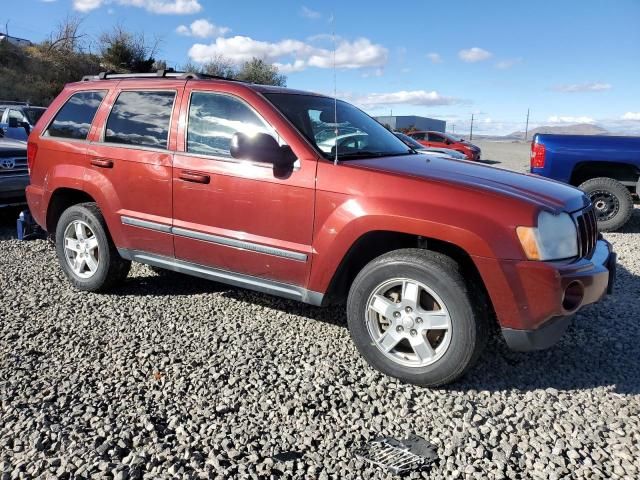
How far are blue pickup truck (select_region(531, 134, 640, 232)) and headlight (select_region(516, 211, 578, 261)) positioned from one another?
16.9ft

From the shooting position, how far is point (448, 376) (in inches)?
121

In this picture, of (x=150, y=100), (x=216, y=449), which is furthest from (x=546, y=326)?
(x=150, y=100)

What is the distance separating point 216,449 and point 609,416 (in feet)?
7.02

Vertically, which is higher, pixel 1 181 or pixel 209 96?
pixel 209 96

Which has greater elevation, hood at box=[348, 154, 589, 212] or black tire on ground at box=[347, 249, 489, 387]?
hood at box=[348, 154, 589, 212]

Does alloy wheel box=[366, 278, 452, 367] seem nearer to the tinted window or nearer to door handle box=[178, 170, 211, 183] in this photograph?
door handle box=[178, 170, 211, 183]

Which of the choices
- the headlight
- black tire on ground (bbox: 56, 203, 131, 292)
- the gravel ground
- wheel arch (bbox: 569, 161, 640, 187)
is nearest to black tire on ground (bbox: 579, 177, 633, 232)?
wheel arch (bbox: 569, 161, 640, 187)

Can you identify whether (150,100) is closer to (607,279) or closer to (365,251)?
(365,251)

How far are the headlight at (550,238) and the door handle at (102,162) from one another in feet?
10.3

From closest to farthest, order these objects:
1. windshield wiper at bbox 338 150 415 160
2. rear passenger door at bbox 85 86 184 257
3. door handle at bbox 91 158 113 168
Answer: windshield wiper at bbox 338 150 415 160, rear passenger door at bbox 85 86 184 257, door handle at bbox 91 158 113 168

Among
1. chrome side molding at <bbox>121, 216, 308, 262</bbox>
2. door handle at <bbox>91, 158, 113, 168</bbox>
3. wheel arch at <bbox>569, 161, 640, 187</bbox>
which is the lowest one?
chrome side molding at <bbox>121, 216, 308, 262</bbox>

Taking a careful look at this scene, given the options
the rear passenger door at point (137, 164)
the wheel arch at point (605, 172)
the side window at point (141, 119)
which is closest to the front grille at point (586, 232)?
the rear passenger door at point (137, 164)

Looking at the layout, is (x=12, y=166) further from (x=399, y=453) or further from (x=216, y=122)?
(x=399, y=453)

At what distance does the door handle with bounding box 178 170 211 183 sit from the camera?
12.3ft
